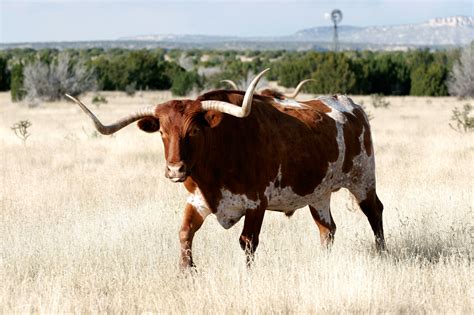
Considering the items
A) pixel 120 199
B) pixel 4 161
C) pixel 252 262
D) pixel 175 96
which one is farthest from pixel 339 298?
pixel 175 96

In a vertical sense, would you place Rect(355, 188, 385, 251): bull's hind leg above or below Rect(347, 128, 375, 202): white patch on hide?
below

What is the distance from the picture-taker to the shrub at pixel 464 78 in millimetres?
46219

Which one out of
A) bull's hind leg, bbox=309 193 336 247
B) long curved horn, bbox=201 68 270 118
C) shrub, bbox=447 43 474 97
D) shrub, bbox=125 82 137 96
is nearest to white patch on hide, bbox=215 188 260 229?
long curved horn, bbox=201 68 270 118

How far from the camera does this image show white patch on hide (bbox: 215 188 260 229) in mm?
6527

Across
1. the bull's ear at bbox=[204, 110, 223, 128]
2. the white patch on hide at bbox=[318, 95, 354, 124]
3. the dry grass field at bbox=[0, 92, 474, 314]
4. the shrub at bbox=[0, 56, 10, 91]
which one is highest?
the bull's ear at bbox=[204, 110, 223, 128]

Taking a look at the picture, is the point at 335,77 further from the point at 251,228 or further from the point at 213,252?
the point at 251,228

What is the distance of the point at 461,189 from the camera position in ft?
36.0

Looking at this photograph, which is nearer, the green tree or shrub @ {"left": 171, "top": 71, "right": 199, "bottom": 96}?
shrub @ {"left": 171, "top": 71, "right": 199, "bottom": 96}

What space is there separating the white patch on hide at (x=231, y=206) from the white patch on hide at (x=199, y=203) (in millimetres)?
111

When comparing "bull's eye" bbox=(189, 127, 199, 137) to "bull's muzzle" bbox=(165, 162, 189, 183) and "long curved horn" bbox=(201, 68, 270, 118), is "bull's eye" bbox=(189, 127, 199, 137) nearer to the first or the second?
"long curved horn" bbox=(201, 68, 270, 118)

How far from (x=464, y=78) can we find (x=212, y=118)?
140 feet

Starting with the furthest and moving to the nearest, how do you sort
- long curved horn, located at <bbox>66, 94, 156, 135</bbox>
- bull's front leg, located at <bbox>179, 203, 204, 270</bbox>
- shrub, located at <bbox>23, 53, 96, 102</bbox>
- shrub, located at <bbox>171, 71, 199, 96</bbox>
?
shrub, located at <bbox>171, 71, 199, 96</bbox> → shrub, located at <bbox>23, 53, 96, 102</bbox> → bull's front leg, located at <bbox>179, 203, 204, 270</bbox> → long curved horn, located at <bbox>66, 94, 156, 135</bbox>

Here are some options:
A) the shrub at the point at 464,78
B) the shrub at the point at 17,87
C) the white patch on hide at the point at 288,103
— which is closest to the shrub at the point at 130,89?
the shrub at the point at 17,87

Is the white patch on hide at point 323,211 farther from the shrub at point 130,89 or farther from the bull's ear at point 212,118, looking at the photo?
the shrub at point 130,89
